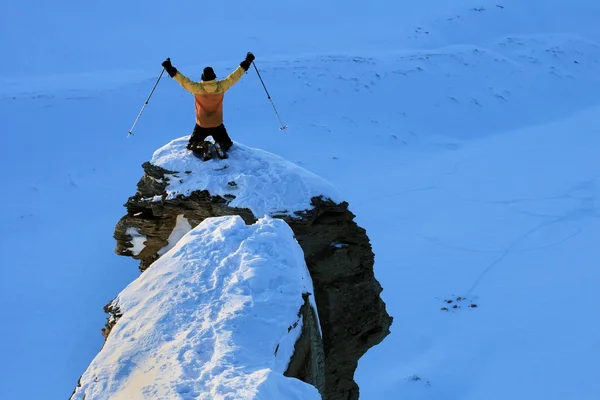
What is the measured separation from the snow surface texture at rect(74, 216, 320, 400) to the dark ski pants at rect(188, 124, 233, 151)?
3.30 meters

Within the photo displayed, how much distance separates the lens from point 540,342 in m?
15.5

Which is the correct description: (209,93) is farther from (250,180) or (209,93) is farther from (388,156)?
(388,156)

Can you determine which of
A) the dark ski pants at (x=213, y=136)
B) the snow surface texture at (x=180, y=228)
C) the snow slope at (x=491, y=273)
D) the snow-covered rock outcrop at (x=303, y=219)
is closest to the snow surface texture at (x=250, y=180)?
the snow-covered rock outcrop at (x=303, y=219)

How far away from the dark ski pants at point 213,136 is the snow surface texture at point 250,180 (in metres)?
0.14

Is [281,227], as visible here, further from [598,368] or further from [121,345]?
[598,368]

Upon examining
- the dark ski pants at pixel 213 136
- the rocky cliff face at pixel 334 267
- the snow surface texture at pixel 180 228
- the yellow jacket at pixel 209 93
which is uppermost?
the yellow jacket at pixel 209 93

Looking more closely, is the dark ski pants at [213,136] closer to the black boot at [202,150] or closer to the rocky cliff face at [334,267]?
the black boot at [202,150]

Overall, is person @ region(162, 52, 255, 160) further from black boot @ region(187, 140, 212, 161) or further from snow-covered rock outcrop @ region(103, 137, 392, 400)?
snow-covered rock outcrop @ region(103, 137, 392, 400)

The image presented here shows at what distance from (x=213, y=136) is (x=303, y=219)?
7.25 ft

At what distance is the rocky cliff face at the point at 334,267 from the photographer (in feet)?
29.4

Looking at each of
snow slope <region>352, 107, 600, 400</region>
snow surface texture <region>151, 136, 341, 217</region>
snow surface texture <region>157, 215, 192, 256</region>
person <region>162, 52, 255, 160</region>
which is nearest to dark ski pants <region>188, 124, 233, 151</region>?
person <region>162, 52, 255, 160</region>

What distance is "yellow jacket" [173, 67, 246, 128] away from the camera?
10.2 m

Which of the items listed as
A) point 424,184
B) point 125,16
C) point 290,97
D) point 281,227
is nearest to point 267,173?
point 281,227

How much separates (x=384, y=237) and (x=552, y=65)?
16865 mm
